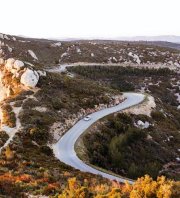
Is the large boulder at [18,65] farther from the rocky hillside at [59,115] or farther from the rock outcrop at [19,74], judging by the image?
the rocky hillside at [59,115]

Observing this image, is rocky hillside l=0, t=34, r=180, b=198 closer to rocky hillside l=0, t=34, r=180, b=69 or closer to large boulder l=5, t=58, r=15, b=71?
large boulder l=5, t=58, r=15, b=71

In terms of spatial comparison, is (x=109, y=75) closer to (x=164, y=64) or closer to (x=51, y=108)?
(x=164, y=64)

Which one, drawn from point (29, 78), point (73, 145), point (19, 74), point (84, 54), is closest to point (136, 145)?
point (73, 145)

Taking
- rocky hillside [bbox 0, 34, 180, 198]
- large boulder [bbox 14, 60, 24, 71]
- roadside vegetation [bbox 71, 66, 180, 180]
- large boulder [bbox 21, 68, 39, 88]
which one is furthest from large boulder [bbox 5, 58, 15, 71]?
roadside vegetation [bbox 71, 66, 180, 180]

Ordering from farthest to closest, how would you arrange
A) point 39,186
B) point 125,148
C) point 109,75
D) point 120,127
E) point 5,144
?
point 109,75
point 120,127
point 125,148
point 5,144
point 39,186

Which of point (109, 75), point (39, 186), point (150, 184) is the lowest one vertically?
point (109, 75)

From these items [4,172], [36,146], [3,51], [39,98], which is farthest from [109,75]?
[4,172]

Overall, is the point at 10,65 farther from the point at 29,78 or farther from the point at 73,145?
the point at 73,145

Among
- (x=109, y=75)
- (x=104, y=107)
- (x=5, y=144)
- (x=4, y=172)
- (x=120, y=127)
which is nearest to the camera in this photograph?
(x=4, y=172)

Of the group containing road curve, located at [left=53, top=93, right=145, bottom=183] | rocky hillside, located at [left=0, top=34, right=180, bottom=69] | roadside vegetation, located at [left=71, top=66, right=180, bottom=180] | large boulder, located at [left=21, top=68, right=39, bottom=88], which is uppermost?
large boulder, located at [left=21, top=68, right=39, bottom=88]
